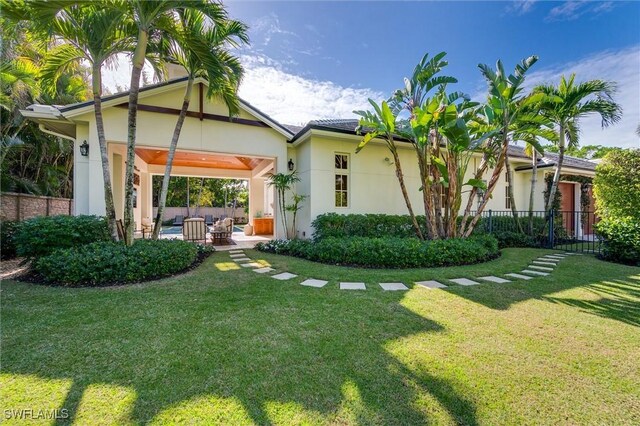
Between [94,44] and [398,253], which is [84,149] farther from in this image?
[398,253]

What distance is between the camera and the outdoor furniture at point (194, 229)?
10711 mm

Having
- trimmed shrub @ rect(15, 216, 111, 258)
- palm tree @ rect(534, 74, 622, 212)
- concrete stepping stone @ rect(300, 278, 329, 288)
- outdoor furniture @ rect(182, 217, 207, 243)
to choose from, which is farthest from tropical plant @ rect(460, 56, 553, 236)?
trimmed shrub @ rect(15, 216, 111, 258)

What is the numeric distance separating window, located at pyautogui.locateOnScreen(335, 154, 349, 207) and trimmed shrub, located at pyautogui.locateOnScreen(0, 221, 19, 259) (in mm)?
10166

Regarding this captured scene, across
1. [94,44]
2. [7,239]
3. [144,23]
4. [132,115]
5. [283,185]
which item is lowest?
[7,239]

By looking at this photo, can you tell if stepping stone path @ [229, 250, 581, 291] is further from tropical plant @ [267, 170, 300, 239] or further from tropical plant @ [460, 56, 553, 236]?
tropical plant @ [267, 170, 300, 239]

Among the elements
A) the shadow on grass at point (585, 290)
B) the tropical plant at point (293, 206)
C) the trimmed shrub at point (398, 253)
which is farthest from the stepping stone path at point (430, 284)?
the tropical plant at point (293, 206)

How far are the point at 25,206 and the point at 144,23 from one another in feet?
26.4

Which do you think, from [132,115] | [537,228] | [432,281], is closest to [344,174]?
[432,281]

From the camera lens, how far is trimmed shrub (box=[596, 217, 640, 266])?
7.77 metres

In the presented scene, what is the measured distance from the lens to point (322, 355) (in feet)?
9.61

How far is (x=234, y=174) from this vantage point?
637 inches

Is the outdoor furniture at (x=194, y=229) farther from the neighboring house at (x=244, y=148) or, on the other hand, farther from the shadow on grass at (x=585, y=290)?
the shadow on grass at (x=585, y=290)

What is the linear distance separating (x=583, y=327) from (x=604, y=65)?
37.3 ft

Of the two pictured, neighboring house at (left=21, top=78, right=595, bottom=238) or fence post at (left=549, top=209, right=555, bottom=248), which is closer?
neighboring house at (left=21, top=78, right=595, bottom=238)
